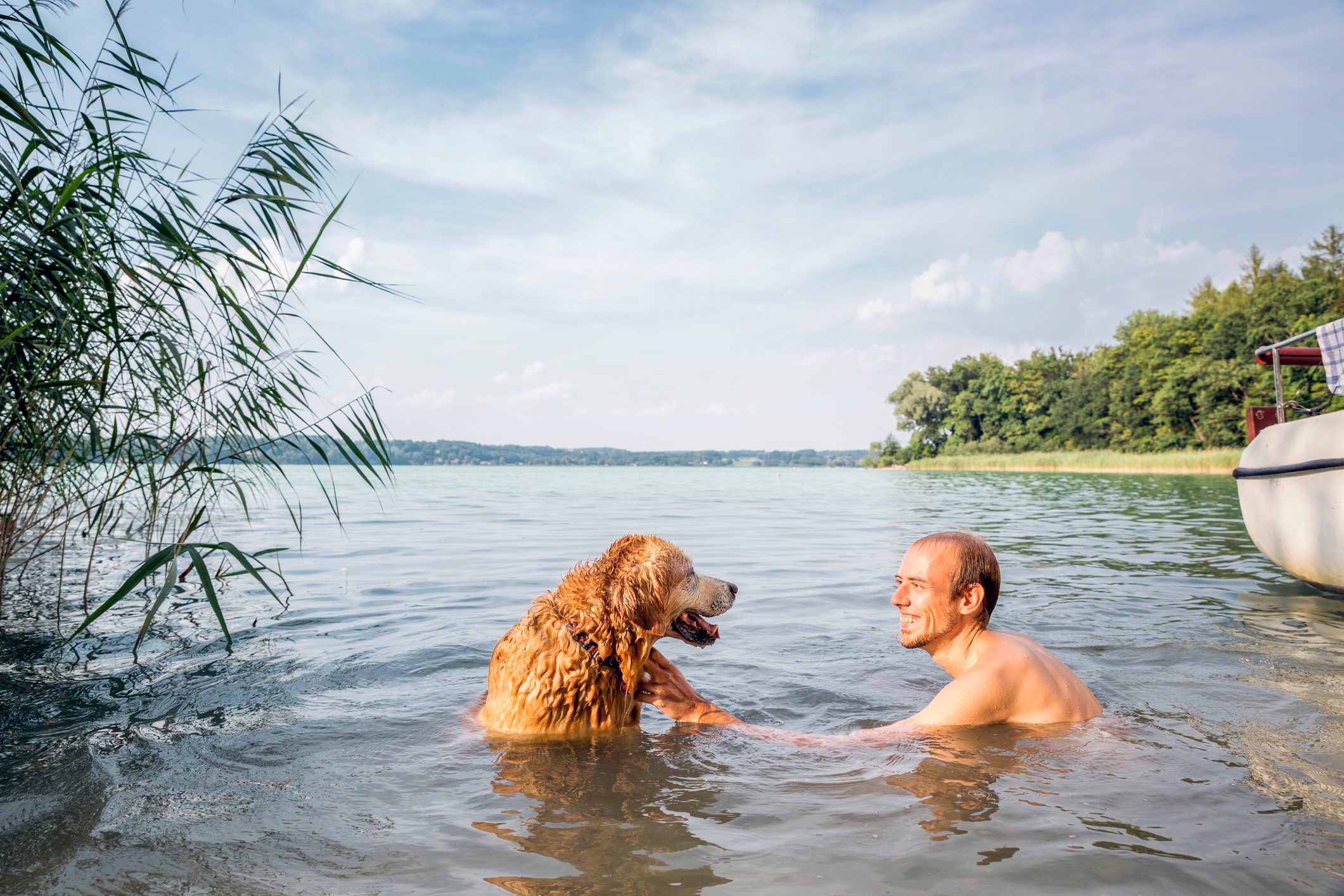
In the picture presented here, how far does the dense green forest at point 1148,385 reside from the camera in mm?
60156

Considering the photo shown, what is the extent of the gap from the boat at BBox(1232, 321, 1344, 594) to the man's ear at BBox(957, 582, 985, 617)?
5848mm

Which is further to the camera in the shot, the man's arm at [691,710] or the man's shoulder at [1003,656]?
the man's arm at [691,710]

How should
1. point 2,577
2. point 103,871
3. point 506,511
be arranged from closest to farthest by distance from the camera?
point 103,871
point 2,577
point 506,511

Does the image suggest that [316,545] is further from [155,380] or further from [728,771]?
[728,771]

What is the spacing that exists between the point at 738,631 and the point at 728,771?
389 cm

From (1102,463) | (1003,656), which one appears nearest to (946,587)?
(1003,656)

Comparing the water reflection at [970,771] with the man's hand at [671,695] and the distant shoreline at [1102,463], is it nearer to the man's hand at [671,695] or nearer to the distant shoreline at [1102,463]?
the man's hand at [671,695]

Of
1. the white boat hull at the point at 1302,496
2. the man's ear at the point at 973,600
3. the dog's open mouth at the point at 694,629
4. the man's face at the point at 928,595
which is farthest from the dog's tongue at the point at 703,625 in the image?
the white boat hull at the point at 1302,496

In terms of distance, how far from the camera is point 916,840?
128 inches

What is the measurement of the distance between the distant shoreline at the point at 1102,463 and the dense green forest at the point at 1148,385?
844 centimetres

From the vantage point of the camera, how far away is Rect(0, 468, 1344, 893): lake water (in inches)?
119

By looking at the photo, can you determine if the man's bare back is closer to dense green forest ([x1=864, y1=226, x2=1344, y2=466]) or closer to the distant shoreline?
the distant shoreline

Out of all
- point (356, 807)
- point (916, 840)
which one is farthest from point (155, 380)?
point (916, 840)

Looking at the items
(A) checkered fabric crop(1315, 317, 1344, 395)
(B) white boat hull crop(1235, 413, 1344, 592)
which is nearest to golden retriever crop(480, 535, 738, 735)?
(B) white boat hull crop(1235, 413, 1344, 592)
